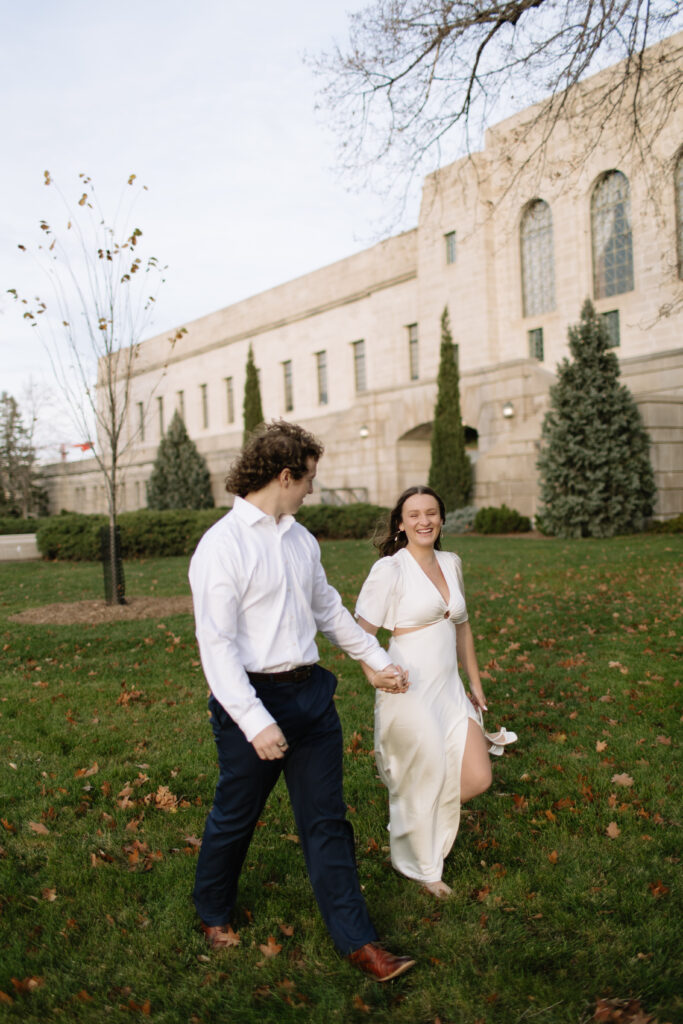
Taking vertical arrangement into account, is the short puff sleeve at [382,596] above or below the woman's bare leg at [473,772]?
above

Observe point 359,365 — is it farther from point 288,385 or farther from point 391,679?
point 391,679

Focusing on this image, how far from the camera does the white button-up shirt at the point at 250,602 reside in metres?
2.71

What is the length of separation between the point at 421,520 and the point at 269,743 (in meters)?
1.56

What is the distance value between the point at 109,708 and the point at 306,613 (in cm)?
398

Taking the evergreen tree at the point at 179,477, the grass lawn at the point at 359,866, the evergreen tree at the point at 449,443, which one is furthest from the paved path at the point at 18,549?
the evergreen tree at the point at 179,477

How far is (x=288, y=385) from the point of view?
4078 cm

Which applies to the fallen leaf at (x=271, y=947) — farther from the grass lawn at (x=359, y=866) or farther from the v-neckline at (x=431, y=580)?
the v-neckline at (x=431, y=580)

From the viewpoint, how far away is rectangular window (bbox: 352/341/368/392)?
118ft

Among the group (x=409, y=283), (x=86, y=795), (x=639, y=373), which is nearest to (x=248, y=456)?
(x=86, y=795)

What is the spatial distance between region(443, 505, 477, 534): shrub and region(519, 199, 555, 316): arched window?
916 cm

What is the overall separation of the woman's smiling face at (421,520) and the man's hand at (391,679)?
0.80m

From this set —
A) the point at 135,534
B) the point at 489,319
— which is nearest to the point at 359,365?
the point at 489,319

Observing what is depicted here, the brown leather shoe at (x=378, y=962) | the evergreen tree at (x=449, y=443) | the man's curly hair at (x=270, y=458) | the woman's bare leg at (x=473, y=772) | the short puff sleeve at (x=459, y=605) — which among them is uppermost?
the evergreen tree at (x=449, y=443)

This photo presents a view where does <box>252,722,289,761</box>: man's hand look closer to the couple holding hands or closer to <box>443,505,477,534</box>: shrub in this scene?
the couple holding hands
